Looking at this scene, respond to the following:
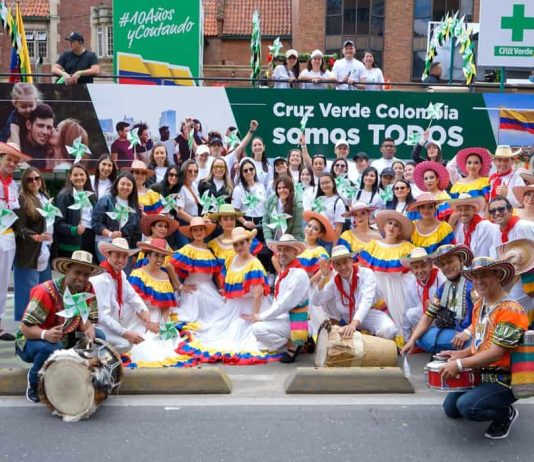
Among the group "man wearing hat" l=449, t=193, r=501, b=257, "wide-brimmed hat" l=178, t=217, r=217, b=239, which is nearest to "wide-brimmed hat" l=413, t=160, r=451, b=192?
"man wearing hat" l=449, t=193, r=501, b=257

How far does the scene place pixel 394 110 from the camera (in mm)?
11266

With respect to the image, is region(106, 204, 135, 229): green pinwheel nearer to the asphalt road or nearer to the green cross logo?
the asphalt road

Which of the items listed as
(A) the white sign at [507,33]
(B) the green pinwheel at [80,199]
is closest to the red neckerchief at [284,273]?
(B) the green pinwheel at [80,199]

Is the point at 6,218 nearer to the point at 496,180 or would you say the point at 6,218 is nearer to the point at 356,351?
the point at 356,351

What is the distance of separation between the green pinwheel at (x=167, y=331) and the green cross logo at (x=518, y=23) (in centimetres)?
858

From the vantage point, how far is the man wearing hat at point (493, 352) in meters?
4.35

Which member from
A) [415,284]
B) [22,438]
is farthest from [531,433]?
[22,438]

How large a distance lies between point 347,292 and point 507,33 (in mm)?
7474

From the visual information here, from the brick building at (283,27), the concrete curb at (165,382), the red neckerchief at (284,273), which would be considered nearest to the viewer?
the concrete curb at (165,382)

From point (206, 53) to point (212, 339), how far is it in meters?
31.9

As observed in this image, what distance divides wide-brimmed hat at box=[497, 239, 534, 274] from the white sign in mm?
6932

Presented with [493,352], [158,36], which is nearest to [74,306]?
[493,352]

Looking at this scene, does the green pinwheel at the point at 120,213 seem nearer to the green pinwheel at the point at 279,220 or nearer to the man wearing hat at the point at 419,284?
the green pinwheel at the point at 279,220

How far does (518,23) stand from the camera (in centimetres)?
1173
